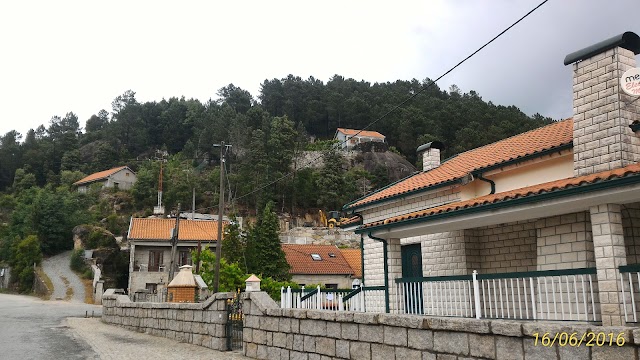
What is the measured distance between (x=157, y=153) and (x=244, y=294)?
81.6 metres

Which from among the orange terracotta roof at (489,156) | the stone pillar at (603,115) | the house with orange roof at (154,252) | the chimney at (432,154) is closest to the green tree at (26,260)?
the house with orange roof at (154,252)

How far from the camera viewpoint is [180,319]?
13914 millimetres

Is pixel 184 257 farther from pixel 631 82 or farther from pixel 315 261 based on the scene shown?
pixel 631 82

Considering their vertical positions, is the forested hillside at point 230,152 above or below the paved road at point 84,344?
above

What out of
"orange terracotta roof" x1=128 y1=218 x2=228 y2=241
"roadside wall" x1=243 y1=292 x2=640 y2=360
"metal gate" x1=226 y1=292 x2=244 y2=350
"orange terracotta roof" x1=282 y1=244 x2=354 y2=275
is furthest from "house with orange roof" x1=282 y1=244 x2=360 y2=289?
"roadside wall" x1=243 y1=292 x2=640 y2=360

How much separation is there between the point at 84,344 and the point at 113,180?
63.0 m

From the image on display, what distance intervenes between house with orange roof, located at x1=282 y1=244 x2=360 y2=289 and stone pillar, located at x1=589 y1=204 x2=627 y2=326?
26.5 metres

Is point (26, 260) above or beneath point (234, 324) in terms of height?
above

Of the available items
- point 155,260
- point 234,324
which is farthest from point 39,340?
point 155,260

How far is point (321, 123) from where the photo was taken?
323 feet

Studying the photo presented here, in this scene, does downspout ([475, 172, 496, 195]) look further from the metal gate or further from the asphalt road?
the asphalt road

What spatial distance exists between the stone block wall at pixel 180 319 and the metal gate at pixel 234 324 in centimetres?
12

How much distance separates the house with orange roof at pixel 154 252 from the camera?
120ft

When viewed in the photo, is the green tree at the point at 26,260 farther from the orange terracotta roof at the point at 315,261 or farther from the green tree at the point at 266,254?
the orange terracotta roof at the point at 315,261
